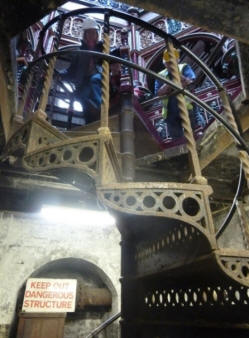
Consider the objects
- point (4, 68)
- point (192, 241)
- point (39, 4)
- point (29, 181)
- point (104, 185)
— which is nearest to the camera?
point (104, 185)

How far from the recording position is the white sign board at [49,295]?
611 cm

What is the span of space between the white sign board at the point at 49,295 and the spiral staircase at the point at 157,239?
3.92m

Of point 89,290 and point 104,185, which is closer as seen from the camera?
point 104,185

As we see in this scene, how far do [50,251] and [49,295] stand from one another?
1.06 m

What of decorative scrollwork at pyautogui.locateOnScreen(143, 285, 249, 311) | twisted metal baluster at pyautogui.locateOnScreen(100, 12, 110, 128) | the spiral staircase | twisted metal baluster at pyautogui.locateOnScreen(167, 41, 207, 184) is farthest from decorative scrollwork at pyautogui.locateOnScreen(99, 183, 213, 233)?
decorative scrollwork at pyautogui.locateOnScreen(143, 285, 249, 311)

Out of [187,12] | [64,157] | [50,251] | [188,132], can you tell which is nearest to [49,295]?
[50,251]

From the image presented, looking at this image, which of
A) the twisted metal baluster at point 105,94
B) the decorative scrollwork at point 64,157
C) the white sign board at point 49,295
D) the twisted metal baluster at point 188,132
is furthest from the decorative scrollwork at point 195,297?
the white sign board at point 49,295

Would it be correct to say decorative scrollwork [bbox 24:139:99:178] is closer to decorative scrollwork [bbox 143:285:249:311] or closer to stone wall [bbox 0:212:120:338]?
decorative scrollwork [bbox 143:285:249:311]

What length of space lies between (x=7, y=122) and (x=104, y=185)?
1.99m

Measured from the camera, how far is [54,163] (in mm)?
1997

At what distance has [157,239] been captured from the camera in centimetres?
262

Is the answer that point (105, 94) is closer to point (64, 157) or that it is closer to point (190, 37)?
point (64, 157)

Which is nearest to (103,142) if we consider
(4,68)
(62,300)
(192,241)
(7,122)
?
(192,241)

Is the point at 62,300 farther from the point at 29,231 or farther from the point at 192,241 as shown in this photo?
the point at 192,241
